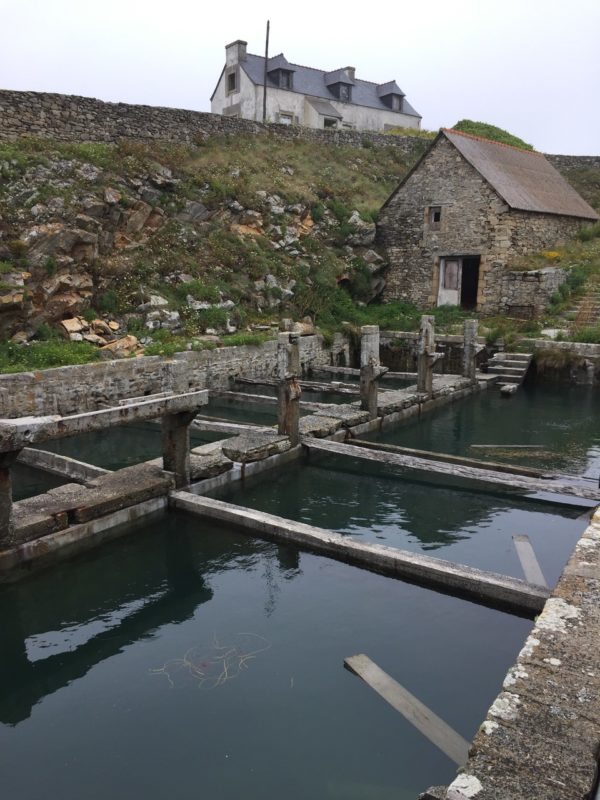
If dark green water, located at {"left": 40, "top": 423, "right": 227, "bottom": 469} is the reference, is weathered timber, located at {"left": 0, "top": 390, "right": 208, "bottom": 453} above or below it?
above

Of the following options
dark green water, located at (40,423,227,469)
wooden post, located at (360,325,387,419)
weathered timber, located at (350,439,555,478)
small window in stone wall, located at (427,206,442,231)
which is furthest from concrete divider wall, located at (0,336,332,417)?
small window in stone wall, located at (427,206,442,231)

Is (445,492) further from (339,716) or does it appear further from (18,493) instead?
(18,493)

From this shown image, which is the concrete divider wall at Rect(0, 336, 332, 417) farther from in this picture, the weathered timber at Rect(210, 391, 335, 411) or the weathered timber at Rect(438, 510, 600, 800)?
the weathered timber at Rect(438, 510, 600, 800)

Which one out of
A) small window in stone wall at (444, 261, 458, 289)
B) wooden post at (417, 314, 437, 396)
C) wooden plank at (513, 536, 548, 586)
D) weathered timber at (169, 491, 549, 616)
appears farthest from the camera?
small window in stone wall at (444, 261, 458, 289)

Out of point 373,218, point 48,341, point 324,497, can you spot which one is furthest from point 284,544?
point 373,218

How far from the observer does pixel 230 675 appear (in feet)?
19.9

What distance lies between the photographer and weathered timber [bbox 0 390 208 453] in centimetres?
739

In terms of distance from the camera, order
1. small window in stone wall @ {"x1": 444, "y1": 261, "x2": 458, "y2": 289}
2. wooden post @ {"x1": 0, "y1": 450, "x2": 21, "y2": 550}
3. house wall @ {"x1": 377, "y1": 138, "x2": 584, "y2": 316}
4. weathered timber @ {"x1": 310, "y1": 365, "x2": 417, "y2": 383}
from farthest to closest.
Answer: small window in stone wall @ {"x1": 444, "y1": 261, "x2": 458, "y2": 289}, house wall @ {"x1": 377, "y1": 138, "x2": 584, "y2": 316}, weathered timber @ {"x1": 310, "y1": 365, "x2": 417, "y2": 383}, wooden post @ {"x1": 0, "y1": 450, "x2": 21, "y2": 550}

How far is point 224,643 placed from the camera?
6.64 metres

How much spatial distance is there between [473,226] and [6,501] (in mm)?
22426

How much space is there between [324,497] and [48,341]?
9.42 meters

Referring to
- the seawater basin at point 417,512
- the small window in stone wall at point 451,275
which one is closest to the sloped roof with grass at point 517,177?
the small window in stone wall at point 451,275

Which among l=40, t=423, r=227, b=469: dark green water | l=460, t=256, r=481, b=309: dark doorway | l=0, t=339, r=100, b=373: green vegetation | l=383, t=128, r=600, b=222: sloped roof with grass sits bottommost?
l=40, t=423, r=227, b=469: dark green water

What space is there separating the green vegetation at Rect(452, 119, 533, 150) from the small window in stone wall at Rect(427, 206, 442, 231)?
1295 cm
